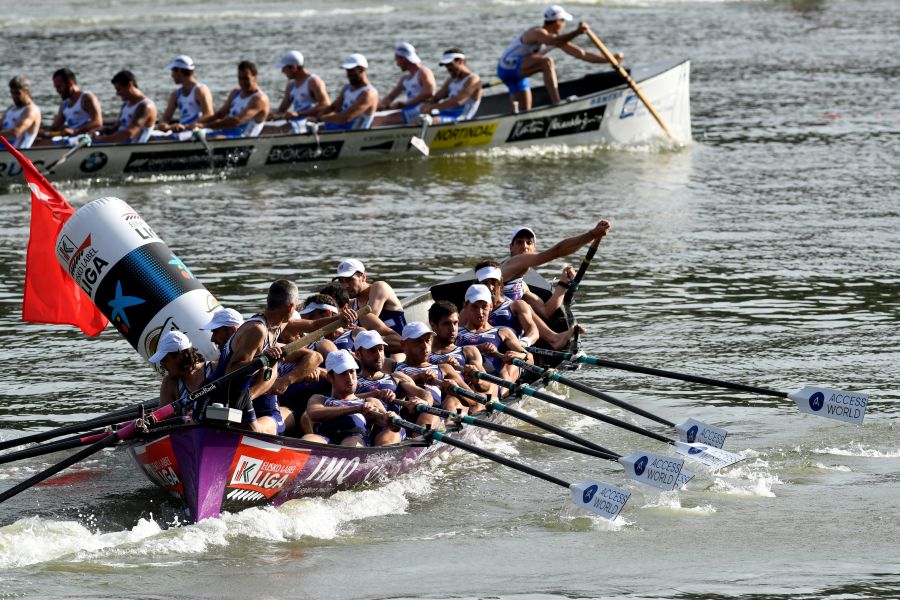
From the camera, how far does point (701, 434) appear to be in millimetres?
13492

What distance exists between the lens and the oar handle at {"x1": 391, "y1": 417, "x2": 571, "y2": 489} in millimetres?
12031

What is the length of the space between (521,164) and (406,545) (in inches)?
616

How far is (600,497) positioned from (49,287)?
236 inches

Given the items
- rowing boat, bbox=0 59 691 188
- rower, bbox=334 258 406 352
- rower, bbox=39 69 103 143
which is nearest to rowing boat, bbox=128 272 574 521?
rower, bbox=334 258 406 352

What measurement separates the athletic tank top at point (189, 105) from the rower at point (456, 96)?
149 inches

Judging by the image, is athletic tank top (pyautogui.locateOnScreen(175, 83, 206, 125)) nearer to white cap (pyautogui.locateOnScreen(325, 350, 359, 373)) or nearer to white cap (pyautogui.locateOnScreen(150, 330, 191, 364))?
white cap (pyautogui.locateOnScreen(325, 350, 359, 373))

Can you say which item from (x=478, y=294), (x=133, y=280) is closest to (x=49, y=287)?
(x=133, y=280)

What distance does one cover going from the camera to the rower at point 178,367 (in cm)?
1148

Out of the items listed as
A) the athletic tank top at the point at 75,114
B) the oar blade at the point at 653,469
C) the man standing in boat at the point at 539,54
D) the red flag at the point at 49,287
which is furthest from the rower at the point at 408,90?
the oar blade at the point at 653,469

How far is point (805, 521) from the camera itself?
38.4 feet

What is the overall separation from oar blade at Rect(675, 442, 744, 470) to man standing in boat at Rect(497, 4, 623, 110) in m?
13.4

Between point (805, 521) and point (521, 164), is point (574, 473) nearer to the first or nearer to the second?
point (805, 521)

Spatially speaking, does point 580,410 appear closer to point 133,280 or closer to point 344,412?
point 344,412

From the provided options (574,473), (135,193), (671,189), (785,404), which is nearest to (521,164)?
(671,189)
